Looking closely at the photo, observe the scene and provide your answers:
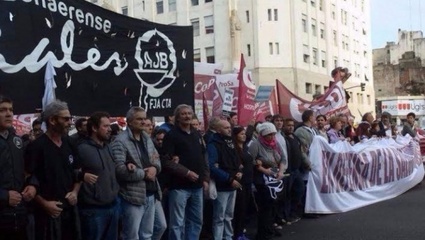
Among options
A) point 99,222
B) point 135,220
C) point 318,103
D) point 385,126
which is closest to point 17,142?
point 99,222

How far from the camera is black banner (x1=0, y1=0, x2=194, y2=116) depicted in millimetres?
5684

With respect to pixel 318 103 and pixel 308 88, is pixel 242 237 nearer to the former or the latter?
pixel 318 103

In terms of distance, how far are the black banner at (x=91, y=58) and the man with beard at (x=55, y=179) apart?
2.84 feet

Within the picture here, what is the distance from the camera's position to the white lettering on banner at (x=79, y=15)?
604 centimetres

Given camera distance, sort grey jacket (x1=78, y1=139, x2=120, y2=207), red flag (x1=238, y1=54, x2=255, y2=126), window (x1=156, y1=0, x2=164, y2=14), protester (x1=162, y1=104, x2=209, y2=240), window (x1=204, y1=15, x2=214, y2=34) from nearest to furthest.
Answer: grey jacket (x1=78, y1=139, x2=120, y2=207)
protester (x1=162, y1=104, x2=209, y2=240)
red flag (x1=238, y1=54, x2=255, y2=126)
window (x1=204, y1=15, x2=214, y2=34)
window (x1=156, y1=0, x2=164, y2=14)

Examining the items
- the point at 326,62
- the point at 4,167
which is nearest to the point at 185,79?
the point at 4,167

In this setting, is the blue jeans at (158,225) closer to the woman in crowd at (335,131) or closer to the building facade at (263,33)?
the woman in crowd at (335,131)

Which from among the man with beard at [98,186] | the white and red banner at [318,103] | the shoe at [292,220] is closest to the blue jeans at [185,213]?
the man with beard at [98,186]

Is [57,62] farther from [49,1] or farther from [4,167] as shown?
[4,167]

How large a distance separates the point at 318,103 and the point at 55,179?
33.7ft

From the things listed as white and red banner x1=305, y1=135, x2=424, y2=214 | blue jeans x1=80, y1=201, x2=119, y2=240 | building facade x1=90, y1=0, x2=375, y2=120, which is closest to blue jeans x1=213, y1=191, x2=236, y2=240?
blue jeans x1=80, y1=201, x2=119, y2=240

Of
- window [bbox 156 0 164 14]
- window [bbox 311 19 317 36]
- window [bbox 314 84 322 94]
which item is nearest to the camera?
window [bbox 314 84 322 94]

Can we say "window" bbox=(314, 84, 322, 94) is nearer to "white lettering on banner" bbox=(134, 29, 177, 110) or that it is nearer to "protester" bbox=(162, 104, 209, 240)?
"white lettering on banner" bbox=(134, 29, 177, 110)

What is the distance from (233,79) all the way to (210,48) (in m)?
36.7
